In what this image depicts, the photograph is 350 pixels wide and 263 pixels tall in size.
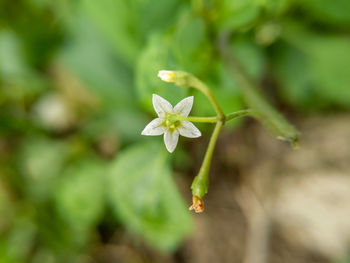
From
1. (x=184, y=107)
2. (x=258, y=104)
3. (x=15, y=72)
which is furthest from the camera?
(x=15, y=72)

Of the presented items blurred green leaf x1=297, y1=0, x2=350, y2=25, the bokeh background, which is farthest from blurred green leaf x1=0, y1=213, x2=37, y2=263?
blurred green leaf x1=297, y1=0, x2=350, y2=25

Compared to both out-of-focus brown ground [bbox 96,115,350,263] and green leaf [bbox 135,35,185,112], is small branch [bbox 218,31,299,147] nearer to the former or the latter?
green leaf [bbox 135,35,185,112]

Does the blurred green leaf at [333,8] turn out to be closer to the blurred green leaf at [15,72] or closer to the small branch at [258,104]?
the small branch at [258,104]

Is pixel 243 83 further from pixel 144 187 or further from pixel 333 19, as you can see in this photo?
pixel 333 19

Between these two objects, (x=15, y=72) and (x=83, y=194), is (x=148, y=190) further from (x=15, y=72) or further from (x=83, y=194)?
(x=15, y=72)

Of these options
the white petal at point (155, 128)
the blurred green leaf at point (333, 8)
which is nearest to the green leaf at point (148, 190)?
the white petal at point (155, 128)

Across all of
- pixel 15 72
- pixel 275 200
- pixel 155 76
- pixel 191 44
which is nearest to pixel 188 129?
pixel 155 76
